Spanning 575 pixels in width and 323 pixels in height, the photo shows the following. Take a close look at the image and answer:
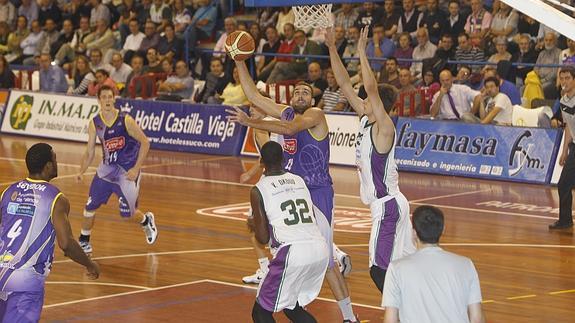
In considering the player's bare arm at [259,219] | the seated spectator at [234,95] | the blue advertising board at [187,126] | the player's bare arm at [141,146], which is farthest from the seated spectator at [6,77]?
the player's bare arm at [259,219]

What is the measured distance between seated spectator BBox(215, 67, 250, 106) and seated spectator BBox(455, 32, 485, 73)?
445 cm

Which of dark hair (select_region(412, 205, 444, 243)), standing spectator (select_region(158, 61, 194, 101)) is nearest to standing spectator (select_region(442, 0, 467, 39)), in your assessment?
standing spectator (select_region(158, 61, 194, 101))

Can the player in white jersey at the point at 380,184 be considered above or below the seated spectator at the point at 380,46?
above

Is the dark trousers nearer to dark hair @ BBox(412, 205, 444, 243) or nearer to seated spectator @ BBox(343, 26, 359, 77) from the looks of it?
seated spectator @ BBox(343, 26, 359, 77)

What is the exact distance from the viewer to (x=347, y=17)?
25.6 meters

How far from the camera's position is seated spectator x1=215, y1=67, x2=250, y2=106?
2428 cm

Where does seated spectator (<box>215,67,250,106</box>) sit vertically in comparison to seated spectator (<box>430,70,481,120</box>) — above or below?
below

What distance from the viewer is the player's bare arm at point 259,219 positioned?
29.9ft

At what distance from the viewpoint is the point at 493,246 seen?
593 inches

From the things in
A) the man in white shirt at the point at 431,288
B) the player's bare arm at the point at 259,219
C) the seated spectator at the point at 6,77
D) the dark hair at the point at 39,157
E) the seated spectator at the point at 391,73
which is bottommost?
the seated spectator at the point at 6,77

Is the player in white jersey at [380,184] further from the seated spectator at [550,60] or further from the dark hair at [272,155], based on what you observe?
the seated spectator at [550,60]

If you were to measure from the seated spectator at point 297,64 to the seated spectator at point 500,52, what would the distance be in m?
4.17

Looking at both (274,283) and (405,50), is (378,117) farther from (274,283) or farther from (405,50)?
(405,50)

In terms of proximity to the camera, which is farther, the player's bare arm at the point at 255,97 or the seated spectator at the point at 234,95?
the seated spectator at the point at 234,95
